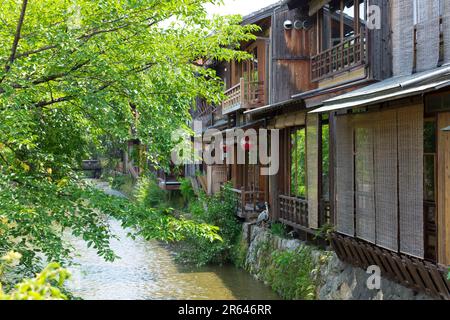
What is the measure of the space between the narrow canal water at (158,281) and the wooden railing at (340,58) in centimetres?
662

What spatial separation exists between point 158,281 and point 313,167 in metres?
6.90

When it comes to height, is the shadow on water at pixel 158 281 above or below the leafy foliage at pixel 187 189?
below

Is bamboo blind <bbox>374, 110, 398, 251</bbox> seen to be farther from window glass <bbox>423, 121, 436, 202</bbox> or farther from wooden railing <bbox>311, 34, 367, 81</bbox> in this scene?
wooden railing <bbox>311, 34, 367, 81</bbox>

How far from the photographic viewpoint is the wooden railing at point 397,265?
26.3ft

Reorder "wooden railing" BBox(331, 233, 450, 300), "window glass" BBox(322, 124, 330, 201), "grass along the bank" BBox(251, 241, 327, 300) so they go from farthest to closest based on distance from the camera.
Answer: "window glass" BBox(322, 124, 330, 201) < "grass along the bank" BBox(251, 241, 327, 300) < "wooden railing" BBox(331, 233, 450, 300)

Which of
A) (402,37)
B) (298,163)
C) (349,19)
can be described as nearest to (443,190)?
(402,37)

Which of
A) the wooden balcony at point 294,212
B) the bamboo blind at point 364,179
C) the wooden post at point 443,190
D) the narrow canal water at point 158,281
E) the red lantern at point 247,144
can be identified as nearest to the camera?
the wooden post at point 443,190

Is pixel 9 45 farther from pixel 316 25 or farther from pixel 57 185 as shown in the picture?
pixel 316 25

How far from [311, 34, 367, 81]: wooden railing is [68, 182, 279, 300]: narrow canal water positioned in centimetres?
662

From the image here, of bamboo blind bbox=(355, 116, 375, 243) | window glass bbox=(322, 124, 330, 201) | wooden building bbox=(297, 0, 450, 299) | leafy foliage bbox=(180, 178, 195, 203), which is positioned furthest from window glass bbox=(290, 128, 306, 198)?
leafy foliage bbox=(180, 178, 195, 203)

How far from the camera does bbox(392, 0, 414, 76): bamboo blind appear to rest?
1061cm

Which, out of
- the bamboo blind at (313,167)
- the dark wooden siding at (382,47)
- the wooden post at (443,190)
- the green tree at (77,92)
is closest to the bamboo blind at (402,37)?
the dark wooden siding at (382,47)

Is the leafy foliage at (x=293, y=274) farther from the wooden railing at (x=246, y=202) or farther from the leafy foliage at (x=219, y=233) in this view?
the leafy foliage at (x=219, y=233)
